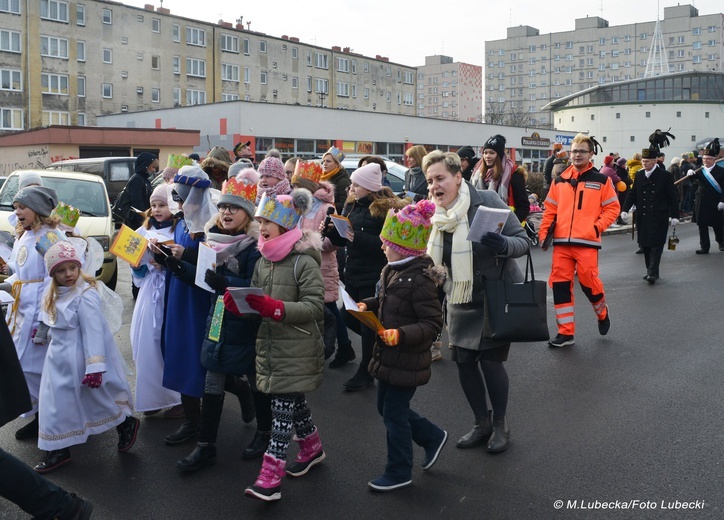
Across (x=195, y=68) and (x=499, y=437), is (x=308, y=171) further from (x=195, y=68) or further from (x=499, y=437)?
(x=195, y=68)

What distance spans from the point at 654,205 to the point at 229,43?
2299 inches

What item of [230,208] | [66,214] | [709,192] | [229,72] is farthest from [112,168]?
[229,72]

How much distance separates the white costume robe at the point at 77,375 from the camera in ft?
15.8

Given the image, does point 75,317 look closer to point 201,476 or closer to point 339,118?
point 201,476

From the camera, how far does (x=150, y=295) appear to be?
5641mm

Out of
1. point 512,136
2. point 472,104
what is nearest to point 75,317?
point 512,136

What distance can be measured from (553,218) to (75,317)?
5037mm

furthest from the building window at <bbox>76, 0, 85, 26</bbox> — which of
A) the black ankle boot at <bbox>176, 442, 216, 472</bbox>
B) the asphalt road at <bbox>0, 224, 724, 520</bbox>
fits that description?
the black ankle boot at <bbox>176, 442, 216, 472</bbox>

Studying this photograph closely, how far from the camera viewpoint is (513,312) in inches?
190

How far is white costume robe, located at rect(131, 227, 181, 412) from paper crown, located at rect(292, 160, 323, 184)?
6.89 ft

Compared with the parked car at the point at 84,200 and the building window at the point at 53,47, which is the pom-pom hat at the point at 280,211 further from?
the building window at the point at 53,47

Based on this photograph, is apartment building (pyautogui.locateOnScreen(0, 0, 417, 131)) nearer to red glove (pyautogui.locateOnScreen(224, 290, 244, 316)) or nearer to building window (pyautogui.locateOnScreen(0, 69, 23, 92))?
building window (pyautogui.locateOnScreen(0, 69, 23, 92))

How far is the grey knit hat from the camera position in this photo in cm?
564

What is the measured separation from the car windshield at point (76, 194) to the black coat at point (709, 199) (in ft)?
38.3
